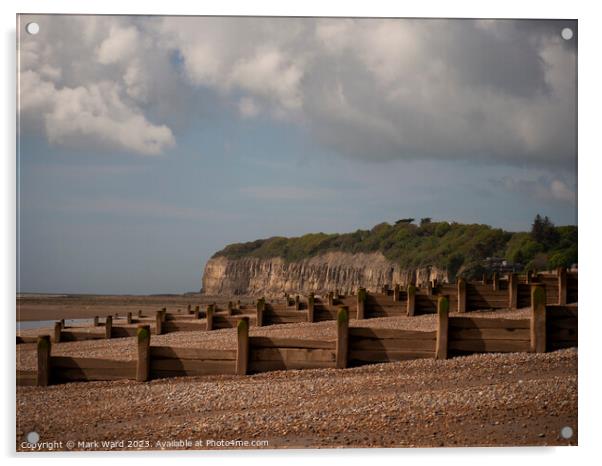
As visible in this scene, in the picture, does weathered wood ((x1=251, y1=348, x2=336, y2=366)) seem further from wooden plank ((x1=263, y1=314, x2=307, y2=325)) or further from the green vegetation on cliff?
wooden plank ((x1=263, y1=314, x2=307, y2=325))

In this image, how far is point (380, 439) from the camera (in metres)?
6.94

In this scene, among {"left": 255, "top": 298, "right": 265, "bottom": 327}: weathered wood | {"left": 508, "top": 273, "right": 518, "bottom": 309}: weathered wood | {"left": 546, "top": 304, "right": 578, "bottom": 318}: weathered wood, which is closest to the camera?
{"left": 546, "top": 304, "right": 578, "bottom": 318}: weathered wood

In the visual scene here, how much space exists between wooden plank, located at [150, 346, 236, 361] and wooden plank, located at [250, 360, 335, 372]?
28 centimetres

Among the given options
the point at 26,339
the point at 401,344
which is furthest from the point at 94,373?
the point at 401,344

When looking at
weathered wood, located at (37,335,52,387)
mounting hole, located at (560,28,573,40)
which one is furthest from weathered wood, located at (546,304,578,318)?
weathered wood, located at (37,335,52,387)

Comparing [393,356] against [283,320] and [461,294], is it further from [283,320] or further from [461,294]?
[283,320]

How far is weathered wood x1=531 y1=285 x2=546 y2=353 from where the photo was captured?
312 inches

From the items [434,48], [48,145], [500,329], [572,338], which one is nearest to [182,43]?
[48,145]

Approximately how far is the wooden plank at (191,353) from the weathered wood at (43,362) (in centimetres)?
112

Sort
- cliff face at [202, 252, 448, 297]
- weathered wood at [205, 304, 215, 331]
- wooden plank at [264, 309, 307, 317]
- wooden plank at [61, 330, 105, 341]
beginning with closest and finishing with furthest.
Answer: cliff face at [202, 252, 448, 297] → wooden plank at [61, 330, 105, 341] → weathered wood at [205, 304, 215, 331] → wooden plank at [264, 309, 307, 317]

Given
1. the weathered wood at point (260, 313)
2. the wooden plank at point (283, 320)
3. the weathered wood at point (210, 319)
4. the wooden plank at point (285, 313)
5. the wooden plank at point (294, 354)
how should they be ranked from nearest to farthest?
the wooden plank at point (294, 354)
the weathered wood at point (260, 313)
the weathered wood at point (210, 319)
the wooden plank at point (283, 320)
the wooden plank at point (285, 313)

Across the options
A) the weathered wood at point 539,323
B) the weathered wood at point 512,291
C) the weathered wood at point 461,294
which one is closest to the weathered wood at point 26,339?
the weathered wood at point 539,323

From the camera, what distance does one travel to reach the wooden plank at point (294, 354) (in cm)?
809

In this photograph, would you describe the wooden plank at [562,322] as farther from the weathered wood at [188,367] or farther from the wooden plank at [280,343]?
the weathered wood at [188,367]
